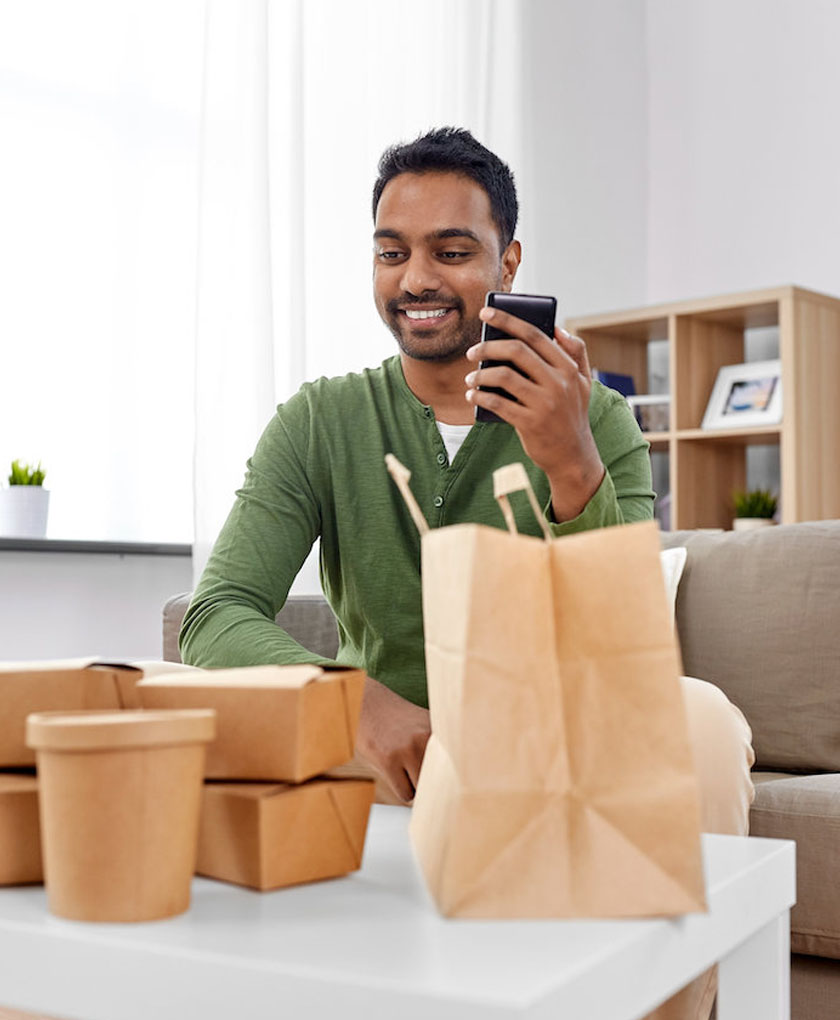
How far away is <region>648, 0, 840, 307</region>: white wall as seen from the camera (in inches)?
137

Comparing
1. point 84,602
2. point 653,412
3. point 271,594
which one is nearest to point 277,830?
point 271,594

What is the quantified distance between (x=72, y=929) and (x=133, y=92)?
227cm

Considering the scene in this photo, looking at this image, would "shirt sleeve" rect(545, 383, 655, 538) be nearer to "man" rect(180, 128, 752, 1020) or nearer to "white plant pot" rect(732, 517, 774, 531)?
"man" rect(180, 128, 752, 1020)

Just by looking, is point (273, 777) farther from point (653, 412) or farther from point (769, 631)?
point (653, 412)

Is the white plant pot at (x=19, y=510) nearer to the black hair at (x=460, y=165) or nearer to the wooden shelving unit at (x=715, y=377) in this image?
the black hair at (x=460, y=165)

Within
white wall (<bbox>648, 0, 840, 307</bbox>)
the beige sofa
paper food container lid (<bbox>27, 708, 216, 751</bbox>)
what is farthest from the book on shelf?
paper food container lid (<bbox>27, 708, 216, 751</bbox>)

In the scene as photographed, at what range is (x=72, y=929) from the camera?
609mm

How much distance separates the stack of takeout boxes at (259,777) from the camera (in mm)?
676

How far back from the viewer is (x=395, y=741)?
3.61 ft

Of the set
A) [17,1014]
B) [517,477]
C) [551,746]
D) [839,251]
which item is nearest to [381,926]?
[551,746]

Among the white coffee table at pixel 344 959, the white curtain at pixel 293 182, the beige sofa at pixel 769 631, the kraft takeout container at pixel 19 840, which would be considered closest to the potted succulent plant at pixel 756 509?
the white curtain at pixel 293 182

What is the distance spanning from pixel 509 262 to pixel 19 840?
3.83 feet

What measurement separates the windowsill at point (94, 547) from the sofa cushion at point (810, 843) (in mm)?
1399

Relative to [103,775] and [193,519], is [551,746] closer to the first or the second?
[103,775]
